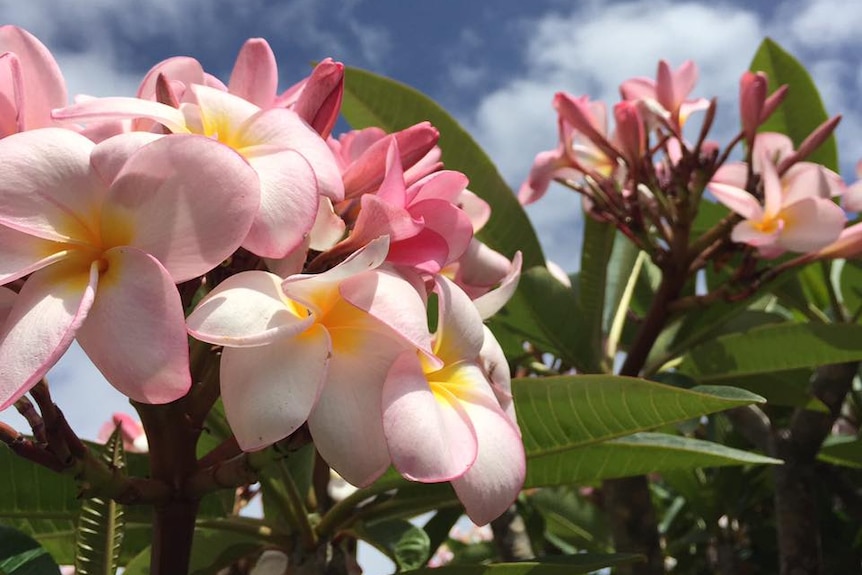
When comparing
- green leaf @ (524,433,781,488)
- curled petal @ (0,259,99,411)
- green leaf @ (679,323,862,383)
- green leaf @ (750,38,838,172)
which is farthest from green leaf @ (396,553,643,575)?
green leaf @ (750,38,838,172)

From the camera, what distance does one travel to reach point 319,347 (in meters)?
0.52

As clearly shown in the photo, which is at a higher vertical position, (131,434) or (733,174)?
(733,174)

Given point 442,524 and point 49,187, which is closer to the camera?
point 49,187

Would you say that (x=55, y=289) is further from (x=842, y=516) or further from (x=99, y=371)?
(x=842, y=516)

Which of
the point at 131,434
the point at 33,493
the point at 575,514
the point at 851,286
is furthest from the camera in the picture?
the point at 575,514

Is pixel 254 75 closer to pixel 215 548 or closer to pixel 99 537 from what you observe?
pixel 99 537

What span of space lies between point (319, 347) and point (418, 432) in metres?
0.08

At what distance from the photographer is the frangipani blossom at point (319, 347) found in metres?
0.49

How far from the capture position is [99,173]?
509mm

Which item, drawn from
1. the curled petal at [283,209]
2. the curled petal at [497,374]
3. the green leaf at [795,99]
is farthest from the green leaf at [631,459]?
the green leaf at [795,99]

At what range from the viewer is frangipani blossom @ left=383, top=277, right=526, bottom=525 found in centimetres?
50

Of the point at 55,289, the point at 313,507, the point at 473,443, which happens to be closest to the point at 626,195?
the point at 313,507

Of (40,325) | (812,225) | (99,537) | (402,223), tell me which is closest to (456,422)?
(402,223)

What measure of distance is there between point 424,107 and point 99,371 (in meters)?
0.92
